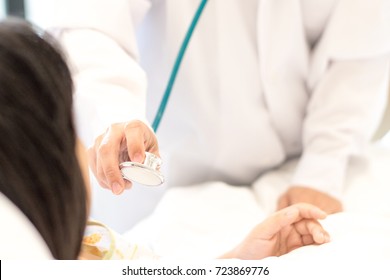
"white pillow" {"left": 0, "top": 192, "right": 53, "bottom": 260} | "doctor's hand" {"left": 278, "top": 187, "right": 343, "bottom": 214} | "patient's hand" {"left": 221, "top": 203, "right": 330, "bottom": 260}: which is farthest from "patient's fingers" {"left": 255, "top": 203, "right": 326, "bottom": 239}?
"white pillow" {"left": 0, "top": 192, "right": 53, "bottom": 260}

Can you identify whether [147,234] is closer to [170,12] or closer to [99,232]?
[99,232]

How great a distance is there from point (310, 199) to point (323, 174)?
40 millimetres

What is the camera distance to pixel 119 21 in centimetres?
61

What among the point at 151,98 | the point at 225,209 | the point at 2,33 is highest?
the point at 2,33

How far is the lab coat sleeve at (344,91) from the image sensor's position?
704mm

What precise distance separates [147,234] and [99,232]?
0.11 m

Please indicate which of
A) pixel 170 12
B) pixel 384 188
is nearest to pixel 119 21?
pixel 170 12

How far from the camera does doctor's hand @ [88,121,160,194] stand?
→ 0.48 metres

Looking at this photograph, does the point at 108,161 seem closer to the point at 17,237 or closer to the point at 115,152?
the point at 115,152

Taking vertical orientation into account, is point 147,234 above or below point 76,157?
below

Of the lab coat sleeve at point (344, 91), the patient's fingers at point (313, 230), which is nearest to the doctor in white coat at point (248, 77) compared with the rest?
the lab coat sleeve at point (344, 91)

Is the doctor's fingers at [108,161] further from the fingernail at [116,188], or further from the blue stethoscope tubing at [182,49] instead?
the blue stethoscope tubing at [182,49]

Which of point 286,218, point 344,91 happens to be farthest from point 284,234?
point 344,91

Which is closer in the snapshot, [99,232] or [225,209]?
[99,232]
